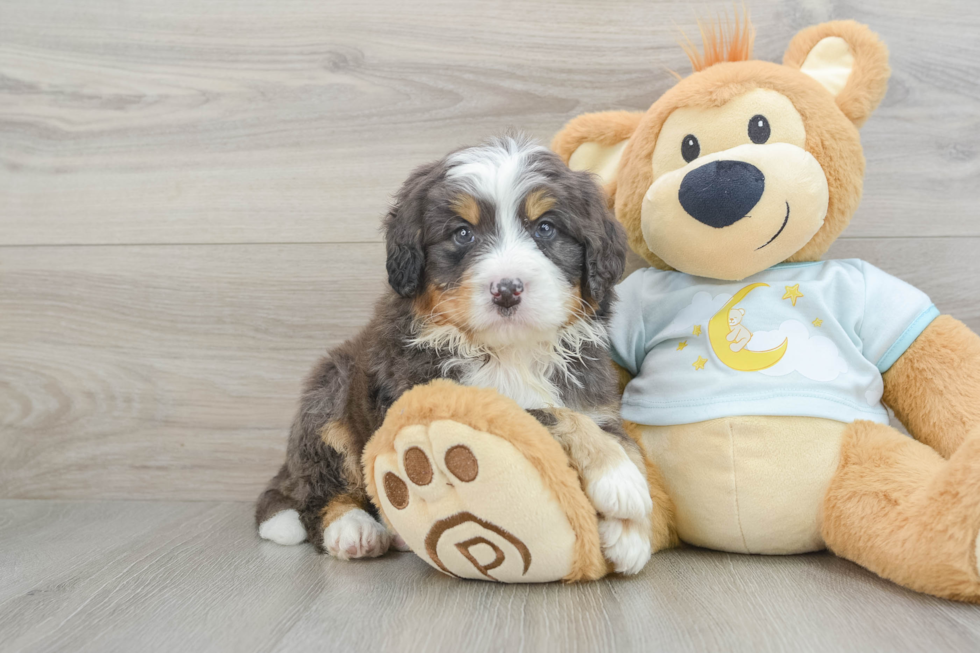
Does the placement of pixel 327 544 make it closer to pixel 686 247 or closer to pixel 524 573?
pixel 524 573

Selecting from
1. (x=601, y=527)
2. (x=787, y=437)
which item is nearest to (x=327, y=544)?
(x=601, y=527)

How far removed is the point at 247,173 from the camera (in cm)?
244

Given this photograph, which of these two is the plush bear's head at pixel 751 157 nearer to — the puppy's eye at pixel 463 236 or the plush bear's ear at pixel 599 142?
the plush bear's ear at pixel 599 142

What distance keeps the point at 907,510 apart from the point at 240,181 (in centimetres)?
209

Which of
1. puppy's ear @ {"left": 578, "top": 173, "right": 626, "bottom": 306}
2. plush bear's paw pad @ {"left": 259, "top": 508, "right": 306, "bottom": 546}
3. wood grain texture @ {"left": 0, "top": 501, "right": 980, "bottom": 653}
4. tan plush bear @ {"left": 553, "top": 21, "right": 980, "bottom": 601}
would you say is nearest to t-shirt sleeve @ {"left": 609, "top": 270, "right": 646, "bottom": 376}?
tan plush bear @ {"left": 553, "top": 21, "right": 980, "bottom": 601}

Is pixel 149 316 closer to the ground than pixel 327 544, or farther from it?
farther from it

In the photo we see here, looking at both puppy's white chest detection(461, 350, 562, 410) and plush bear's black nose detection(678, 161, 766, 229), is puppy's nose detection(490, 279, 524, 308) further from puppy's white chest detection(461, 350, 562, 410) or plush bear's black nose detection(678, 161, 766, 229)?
plush bear's black nose detection(678, 161, 766, 229)

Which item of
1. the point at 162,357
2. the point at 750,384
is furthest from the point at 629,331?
the point at 162,357

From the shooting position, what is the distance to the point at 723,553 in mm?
1753

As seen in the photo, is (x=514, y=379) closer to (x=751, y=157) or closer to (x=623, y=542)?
(x=623, y=542)

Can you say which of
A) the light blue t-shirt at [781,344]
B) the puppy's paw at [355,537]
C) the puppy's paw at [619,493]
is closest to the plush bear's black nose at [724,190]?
the light blue t-shirt at [781,344]

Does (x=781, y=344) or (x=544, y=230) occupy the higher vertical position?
(x=544, y=230)

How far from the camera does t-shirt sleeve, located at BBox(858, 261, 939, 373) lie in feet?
5.74

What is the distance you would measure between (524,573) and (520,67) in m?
1.57
